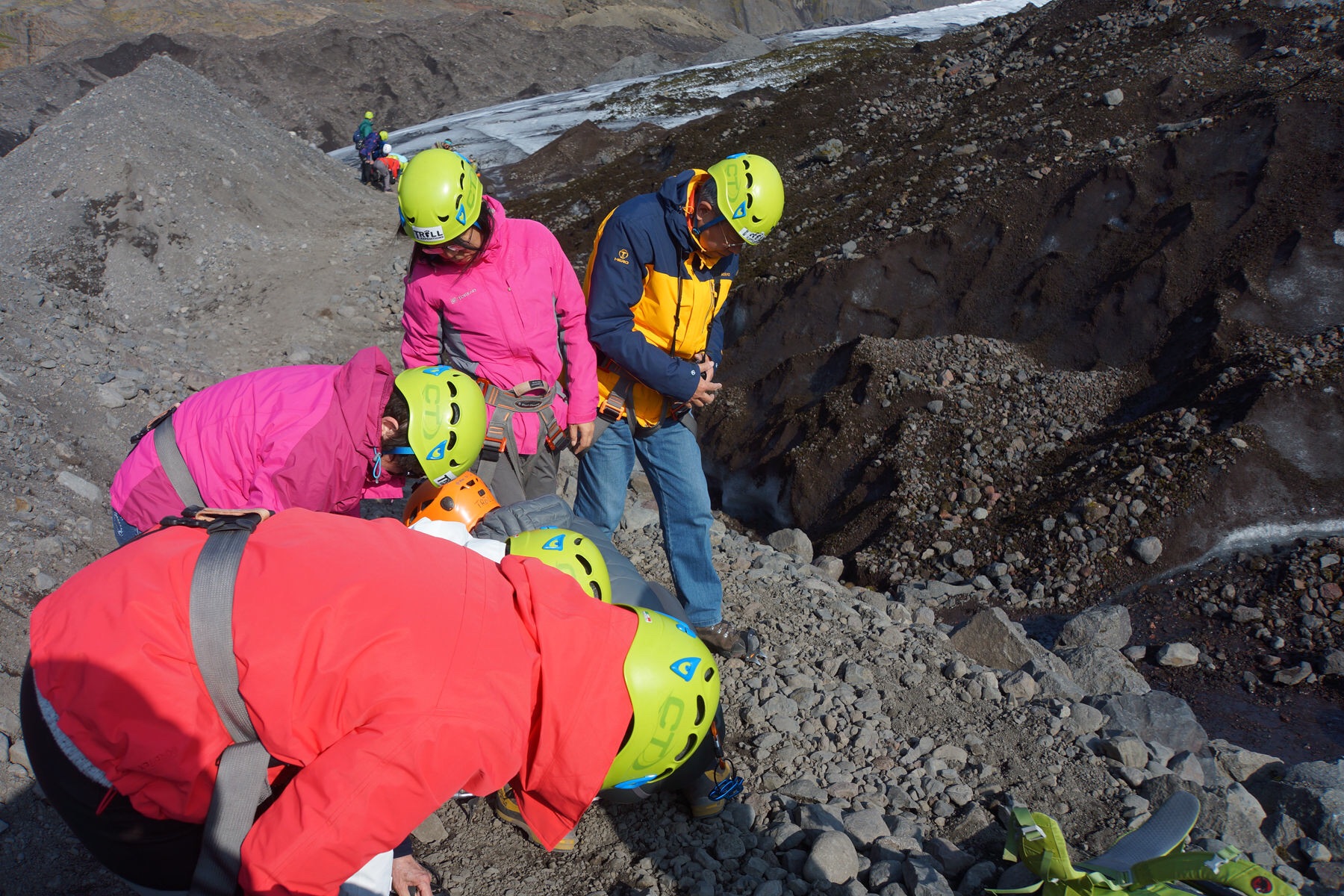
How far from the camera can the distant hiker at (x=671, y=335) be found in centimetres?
322

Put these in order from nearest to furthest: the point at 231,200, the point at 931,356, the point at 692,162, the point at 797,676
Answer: the point at 797,676, the point at 931,356, the point at 231,200, the point at 692,162

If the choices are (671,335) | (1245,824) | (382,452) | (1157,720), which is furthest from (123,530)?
(1157,720)

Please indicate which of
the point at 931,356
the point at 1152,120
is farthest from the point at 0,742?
the point at 1152,120

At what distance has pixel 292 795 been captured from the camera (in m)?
1.49

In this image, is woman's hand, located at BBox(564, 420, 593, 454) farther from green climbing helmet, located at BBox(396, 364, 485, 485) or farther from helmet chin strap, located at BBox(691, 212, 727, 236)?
helmet chin strap, located at BBox(691, 212, 727, 236)

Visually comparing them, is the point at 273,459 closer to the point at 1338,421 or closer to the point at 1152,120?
the point at 1338,421

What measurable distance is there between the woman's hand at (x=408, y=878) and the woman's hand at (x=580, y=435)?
1654 millimetres

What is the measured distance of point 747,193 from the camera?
3.16m

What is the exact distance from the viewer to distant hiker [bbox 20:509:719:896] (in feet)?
4.93

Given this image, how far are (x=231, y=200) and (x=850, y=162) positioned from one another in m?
7.79

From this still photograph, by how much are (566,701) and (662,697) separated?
323 millimetres

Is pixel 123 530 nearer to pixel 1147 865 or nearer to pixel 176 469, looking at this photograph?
pixel 176 469

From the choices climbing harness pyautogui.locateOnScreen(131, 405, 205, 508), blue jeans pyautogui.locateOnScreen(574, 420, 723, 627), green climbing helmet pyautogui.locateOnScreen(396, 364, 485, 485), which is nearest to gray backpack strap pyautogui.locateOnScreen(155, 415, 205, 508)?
climbing harness pyautogui.locateOnScreen(131, 405, 205, 508)

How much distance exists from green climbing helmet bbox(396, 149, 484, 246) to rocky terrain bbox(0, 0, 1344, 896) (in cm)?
210
